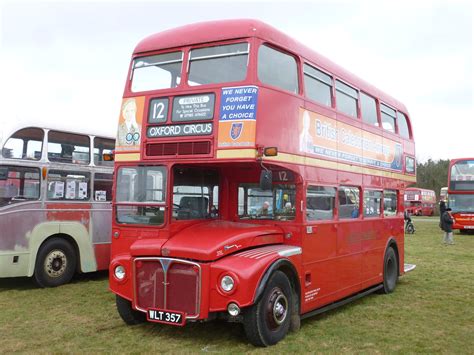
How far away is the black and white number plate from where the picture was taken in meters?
Result: 5.98

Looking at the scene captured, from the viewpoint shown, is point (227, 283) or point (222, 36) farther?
point (222, 36)

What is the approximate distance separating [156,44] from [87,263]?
5.30 m

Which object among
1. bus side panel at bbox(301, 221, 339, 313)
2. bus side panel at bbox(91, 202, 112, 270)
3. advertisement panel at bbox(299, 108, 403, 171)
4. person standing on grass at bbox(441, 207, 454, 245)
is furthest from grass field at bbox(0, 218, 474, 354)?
person standing on grass at bbox(441, 207, 454, 245)

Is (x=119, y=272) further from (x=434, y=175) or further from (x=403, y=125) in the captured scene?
(x=434, y=175)

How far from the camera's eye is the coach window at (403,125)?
11460 millimetres

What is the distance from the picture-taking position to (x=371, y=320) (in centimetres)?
779

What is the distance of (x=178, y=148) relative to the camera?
6730 mm

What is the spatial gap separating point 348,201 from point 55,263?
19.1 feet

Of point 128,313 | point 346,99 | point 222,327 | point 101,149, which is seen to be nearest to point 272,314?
point 222,327

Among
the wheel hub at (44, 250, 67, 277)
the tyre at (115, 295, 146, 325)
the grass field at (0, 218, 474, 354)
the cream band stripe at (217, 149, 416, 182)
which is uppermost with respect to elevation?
the cream band stripe at (217, 149, 416, 182)

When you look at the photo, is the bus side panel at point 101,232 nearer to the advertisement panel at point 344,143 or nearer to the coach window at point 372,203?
the advertisement panel at point 344,143

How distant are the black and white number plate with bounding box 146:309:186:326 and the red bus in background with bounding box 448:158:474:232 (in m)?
23.4

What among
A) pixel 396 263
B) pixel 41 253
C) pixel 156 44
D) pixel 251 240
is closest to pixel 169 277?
pixel 251 240

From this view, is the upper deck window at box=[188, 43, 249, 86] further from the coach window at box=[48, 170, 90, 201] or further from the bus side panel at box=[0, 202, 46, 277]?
the bus side panel at box=[0, 202, 46, 277]
